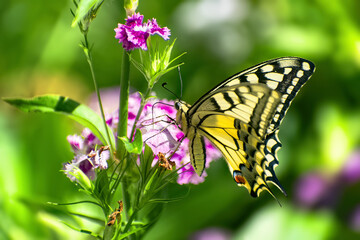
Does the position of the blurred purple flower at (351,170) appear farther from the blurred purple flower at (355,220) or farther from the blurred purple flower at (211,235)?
the blurred purple flower at (211,235)

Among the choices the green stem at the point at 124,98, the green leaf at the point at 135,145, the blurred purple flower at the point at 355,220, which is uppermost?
the green stem at the point at 124,98

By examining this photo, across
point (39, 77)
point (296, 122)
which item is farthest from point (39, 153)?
point (296, 122)

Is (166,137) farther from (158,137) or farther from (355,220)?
(355,220)

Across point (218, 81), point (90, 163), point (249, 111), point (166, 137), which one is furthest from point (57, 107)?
point (218, 81)

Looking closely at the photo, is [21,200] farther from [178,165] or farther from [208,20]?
[208,20]

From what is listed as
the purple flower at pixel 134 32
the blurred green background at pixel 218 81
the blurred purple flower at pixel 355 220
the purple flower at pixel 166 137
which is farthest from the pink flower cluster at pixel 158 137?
the blurred purple flower at pixel 355 220

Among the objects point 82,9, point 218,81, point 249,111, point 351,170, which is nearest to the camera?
point 82,9

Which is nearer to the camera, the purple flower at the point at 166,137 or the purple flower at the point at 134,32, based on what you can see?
the purple flower at the point at 134,32
